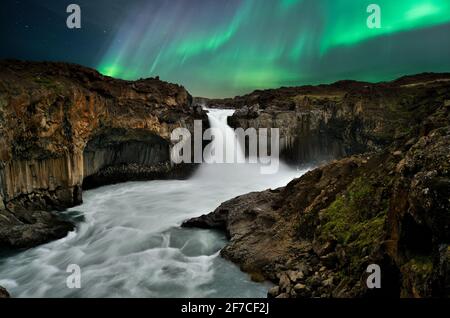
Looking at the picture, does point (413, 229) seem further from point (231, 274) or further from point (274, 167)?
point (274, 167)

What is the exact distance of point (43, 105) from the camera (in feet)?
61.2

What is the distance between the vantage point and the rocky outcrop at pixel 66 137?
1642cm

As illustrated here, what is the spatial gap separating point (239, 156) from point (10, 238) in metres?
24.2

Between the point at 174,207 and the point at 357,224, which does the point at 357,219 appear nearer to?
the point at 357,224

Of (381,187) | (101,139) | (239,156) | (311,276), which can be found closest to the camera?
(311,276)

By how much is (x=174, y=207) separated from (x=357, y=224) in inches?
520

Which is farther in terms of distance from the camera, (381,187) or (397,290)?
(381,187)

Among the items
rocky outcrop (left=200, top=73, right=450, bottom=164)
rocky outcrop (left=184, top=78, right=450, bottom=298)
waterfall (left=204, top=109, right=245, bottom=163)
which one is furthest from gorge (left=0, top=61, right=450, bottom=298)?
rocky outcrop (left=200, top=73, right=450, bottom=164)

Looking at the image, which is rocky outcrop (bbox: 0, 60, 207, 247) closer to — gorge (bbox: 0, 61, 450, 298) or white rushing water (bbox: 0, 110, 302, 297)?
gorge (bbox: 0, 61, 450, 298)

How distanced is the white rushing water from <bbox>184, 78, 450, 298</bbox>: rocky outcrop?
0.96 metres

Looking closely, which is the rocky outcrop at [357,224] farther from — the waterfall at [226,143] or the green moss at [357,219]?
the waterfall at [226,143]

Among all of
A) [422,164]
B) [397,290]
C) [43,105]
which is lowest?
[397,290]

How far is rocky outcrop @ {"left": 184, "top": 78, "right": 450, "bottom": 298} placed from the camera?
5.36 meters

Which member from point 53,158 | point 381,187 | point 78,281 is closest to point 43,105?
point 53,158
